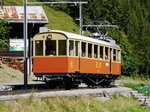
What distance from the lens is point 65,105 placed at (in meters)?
16.4

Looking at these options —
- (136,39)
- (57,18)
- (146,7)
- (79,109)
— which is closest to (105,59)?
(79,109)

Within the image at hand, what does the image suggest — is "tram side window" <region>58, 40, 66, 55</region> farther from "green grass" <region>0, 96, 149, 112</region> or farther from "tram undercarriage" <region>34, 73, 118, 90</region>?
"green grass" <region>0, 96, 149, 112</region>

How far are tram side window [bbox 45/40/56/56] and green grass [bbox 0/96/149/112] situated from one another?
405cm

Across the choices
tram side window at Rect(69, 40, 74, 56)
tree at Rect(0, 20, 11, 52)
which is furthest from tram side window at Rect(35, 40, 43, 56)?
tree at Rect(0, 20, 11, 52)

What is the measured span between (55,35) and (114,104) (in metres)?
5.02

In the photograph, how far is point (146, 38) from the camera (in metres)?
98.4

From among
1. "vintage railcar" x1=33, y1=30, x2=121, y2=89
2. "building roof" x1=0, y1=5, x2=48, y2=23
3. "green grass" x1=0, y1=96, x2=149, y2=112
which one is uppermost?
"building roof" x1=0, y1=5, x2=48, y2=23

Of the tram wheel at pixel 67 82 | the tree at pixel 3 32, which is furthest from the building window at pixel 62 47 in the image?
the tree at pixel 3 32

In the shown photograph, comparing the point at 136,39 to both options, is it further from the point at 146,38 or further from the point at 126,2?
the point at 126,2

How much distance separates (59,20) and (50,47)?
79.3 m

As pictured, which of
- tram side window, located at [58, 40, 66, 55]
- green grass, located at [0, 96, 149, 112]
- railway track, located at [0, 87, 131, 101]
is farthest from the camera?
tram side window, located at [58, 40, 66, 55]

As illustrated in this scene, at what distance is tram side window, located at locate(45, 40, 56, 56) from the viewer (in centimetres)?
2277

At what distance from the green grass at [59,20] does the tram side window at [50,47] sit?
6741 cm

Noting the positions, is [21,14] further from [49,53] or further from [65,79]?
[65,79]
